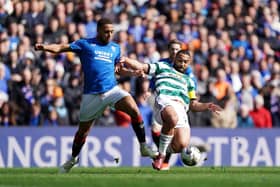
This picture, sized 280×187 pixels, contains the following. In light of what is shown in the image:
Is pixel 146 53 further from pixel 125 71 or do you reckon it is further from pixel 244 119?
pixel 125 71

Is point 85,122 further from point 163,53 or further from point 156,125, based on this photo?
point 163,53

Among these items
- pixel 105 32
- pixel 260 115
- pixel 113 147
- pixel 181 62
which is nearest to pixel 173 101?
pixel 181 62

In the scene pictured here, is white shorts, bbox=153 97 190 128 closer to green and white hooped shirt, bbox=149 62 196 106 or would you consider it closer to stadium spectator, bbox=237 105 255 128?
green and white hooped shirt, bbox=149 62 196 106

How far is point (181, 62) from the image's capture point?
18125mm

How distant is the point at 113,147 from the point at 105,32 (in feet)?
21.9

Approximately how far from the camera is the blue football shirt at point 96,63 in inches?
679

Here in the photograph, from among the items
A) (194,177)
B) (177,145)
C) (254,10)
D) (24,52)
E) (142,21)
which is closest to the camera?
(194,177)

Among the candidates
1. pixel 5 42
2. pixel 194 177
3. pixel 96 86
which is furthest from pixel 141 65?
pixel 5 42

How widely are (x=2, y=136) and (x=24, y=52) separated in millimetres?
2536

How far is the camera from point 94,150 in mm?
23422

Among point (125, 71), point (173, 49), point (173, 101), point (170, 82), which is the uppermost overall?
point (173, 49)

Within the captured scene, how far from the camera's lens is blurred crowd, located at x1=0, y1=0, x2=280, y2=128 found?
2405 centimetres

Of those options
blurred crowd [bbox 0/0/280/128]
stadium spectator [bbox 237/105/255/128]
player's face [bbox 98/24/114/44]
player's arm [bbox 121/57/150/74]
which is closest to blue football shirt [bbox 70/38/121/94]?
player's face [bbox 98/24/114/44]

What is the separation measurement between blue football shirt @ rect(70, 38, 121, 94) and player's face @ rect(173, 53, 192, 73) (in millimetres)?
1232
